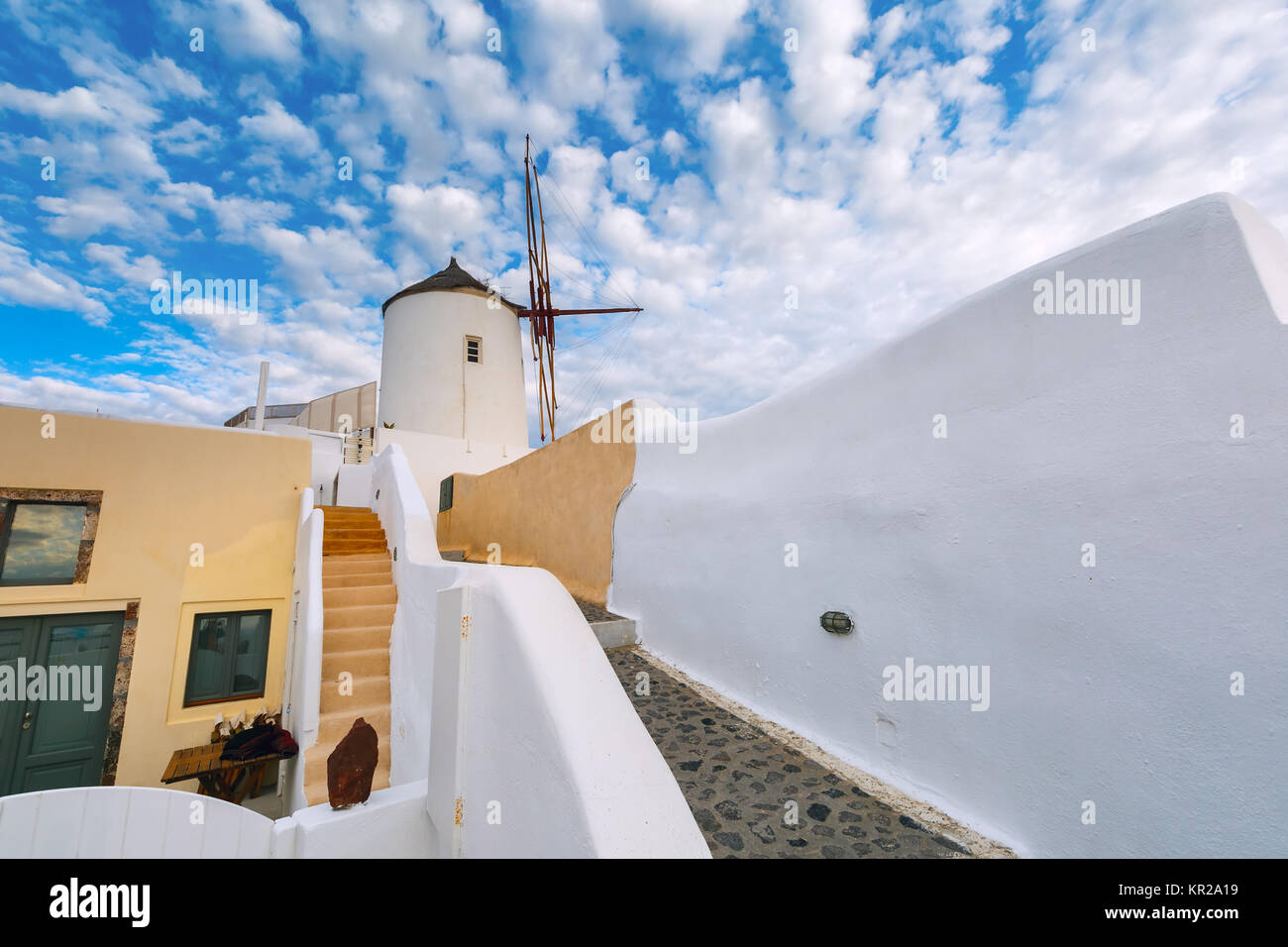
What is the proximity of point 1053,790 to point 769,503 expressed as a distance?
2.36 meters

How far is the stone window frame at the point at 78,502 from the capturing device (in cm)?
571

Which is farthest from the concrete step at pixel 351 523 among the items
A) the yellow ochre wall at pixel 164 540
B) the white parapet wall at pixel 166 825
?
the white parapet wall at pixel 166 825

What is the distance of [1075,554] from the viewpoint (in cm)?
235

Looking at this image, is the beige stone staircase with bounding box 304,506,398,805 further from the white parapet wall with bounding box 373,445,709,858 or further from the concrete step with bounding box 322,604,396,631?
the white parapet wall with bounding box 373,445,709,858

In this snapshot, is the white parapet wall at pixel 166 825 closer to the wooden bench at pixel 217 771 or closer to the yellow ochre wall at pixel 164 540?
the wooden bench at pixel 217 771

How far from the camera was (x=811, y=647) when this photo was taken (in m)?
3.68

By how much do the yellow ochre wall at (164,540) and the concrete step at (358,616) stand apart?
2.18 m

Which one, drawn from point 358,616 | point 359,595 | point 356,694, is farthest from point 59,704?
point 356,694

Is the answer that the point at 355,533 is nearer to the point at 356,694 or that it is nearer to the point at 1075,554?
the point at 356,694

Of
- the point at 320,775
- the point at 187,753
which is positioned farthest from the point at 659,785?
the point at 187,753

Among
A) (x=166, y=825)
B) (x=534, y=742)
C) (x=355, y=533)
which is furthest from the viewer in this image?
(x=355, y=533)

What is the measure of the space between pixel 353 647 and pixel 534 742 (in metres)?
4.34

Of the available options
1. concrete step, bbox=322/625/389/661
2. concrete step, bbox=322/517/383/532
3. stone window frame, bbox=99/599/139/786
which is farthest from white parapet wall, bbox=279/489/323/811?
stone window frame, bbox=99/599/139/786

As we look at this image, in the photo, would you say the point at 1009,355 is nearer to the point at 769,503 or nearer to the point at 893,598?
the point at 893,598
